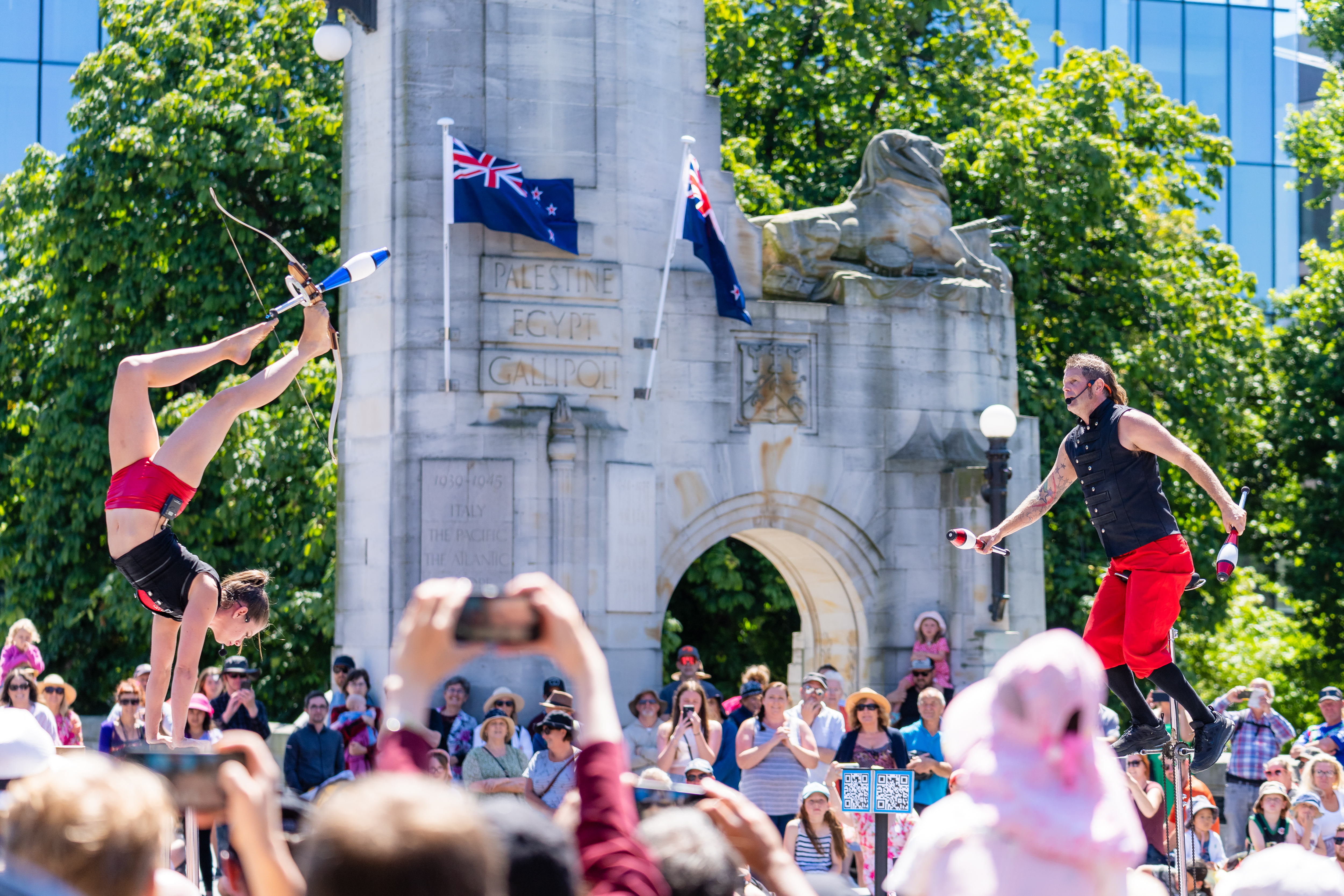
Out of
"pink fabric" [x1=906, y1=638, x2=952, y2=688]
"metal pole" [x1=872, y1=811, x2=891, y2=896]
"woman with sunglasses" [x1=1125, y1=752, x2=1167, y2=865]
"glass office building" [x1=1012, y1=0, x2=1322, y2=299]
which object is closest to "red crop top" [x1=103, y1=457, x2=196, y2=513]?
A: "metal pole" [x1=872, y1=811, x2=891, y2=896]

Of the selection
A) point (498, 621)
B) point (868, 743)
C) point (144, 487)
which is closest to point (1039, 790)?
point (498, 621)

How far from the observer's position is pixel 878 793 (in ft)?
29.0

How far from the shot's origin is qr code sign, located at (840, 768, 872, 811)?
28.9ft

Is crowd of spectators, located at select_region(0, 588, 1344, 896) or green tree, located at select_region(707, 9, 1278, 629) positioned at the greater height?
green tree, located at select_region(707, 9, 1278, 629)

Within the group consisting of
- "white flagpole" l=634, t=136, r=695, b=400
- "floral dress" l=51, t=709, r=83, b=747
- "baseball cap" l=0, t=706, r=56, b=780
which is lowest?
"floral dress" l=51, t=709, r=83, b=747

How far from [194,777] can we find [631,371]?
1204cm

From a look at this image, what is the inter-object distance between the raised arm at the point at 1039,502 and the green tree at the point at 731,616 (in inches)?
479

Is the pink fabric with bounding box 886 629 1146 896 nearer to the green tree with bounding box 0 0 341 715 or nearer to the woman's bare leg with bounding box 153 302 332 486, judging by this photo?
the woman's bare leg with bounding box 153 302 332 486

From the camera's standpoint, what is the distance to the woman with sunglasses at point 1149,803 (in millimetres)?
11000

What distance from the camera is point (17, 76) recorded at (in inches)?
1358

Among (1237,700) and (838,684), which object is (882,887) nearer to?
(838,684)

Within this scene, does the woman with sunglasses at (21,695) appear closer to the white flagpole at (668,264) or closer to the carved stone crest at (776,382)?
the white flagpole at (668,264)

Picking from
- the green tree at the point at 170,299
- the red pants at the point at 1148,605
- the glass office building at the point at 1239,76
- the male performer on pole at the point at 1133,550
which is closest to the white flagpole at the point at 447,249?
the green tree at the point at 170,299

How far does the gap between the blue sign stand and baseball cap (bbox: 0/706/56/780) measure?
4629mm
